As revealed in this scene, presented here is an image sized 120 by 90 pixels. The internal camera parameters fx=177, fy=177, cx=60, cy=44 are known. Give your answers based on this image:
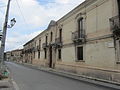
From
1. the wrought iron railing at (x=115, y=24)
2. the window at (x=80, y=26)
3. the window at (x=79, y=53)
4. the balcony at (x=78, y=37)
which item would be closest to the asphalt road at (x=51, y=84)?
the wrought iron railing at (x=115, y=24)

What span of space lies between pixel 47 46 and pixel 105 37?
18887 millimetres

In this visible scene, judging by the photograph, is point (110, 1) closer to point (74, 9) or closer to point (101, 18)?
point (101, 18)

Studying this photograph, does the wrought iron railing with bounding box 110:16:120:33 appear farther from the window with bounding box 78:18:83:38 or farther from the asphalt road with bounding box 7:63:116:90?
the window with bounding box 78:18:83:38

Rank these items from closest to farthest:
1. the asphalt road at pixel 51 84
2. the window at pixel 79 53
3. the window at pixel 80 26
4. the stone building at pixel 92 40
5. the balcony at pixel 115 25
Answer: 1. the asphalt road at pixel 51 84
2. the balcony at pixel 115 25
3. the stone building at pixel 92 40
4. the window at pixel 79 53
5. the window at pixel 80 26

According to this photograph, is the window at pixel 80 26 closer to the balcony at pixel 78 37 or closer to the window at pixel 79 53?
the balcony at pixel 78 37

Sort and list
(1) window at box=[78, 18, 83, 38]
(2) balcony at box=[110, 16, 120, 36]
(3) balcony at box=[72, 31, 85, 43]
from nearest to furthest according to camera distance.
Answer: (2) balcony at box=[110, 16, 120, 36], (3) balcony at box=[72, 31, 85, 43], (1) window at box=[78, 18, 83, 38]

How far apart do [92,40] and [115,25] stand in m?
3.88

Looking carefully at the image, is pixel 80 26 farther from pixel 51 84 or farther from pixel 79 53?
pixel 51 84

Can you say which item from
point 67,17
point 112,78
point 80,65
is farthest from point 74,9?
point 112,78

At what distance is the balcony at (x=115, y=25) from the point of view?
1336 cm

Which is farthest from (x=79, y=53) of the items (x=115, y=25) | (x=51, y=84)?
(x=51, y=84)

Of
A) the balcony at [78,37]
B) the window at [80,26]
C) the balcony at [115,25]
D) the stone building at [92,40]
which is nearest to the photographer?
the balcony at [115,25]

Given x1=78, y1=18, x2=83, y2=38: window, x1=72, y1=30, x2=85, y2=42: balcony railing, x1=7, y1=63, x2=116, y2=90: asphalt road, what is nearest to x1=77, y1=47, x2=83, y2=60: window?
x1=72, y1=30, x2=85, y2=42: balcony railing

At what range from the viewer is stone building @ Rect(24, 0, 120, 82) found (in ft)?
45.8
